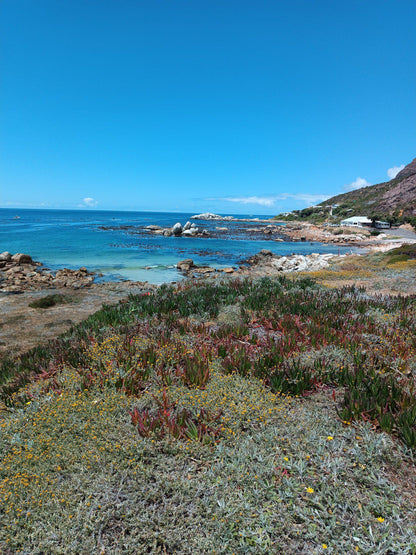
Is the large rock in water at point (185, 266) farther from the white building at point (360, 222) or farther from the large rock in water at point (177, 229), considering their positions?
the white building at point (360, 222)

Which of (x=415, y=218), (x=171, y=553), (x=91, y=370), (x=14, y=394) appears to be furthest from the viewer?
(x=415, y=218)

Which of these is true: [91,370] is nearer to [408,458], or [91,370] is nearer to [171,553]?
[171,553]

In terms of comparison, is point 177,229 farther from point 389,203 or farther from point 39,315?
point 389,203

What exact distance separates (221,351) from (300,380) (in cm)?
167

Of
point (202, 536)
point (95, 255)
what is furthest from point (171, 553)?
point (95, 255)

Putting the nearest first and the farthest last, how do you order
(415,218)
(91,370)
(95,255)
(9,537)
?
(9,537) → (91,370) → (95,255) → (415,218)

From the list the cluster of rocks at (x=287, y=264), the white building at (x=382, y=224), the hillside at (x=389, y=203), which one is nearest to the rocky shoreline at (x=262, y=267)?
the cluster of rocks at (x=287, y=264)

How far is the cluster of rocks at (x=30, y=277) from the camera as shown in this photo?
2073cm

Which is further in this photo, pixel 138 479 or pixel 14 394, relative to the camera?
pixel 14 394

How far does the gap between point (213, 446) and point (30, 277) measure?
79.6 feet

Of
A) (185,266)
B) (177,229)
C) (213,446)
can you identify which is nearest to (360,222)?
(177,229)

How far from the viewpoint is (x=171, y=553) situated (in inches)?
105

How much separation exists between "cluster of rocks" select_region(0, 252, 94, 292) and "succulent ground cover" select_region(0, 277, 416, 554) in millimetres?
16420

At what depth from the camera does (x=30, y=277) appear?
23.3 m
